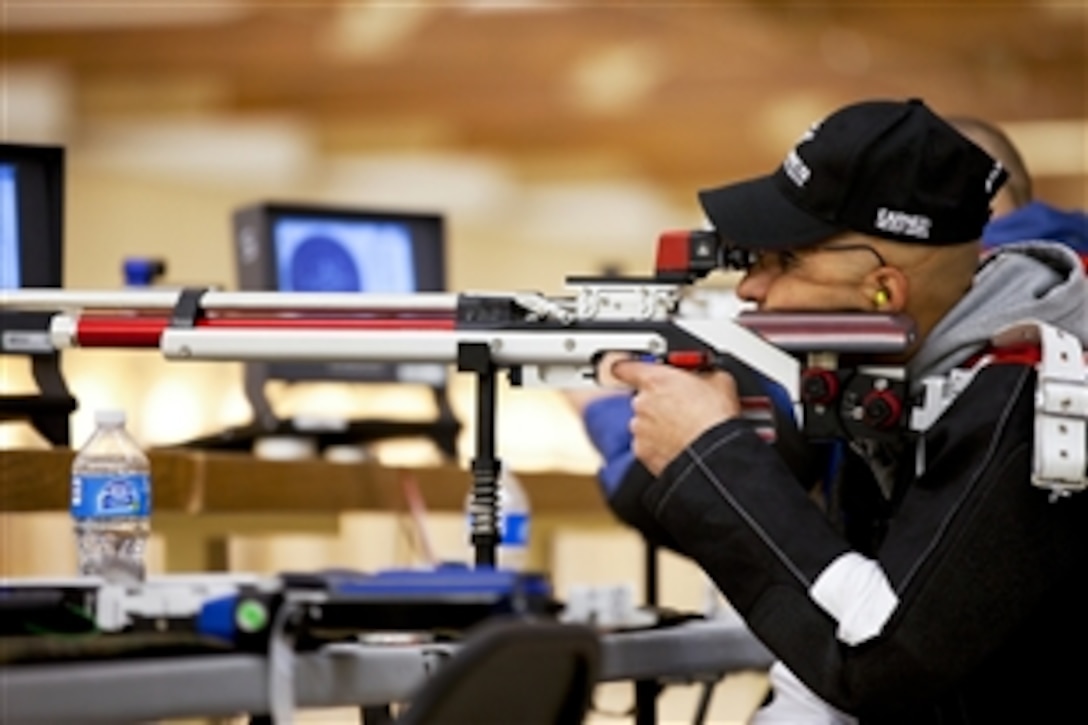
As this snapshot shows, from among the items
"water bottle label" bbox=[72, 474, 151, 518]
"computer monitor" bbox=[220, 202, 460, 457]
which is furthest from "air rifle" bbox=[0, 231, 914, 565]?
"computer monitor" bbox=[220, 202, 460, 457]

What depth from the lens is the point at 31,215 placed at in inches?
123

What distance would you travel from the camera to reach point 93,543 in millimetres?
2420

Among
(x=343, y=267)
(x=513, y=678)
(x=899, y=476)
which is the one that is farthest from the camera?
(x=343, y=267)

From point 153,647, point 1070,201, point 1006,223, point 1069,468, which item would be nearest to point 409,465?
point 1006,223

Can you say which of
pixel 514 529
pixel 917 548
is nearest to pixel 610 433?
pixel 514 529

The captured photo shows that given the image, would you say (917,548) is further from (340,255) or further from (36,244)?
(340,255)

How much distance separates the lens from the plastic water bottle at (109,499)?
226 cm

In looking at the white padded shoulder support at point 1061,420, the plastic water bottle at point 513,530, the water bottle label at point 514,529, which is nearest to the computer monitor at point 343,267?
the plastic water bottle at point 513,530

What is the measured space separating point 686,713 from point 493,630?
2944 millimetres

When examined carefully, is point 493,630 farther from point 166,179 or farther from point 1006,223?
point 166,179

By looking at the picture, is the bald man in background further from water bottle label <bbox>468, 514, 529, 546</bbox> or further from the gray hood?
water bottle label <bbox>468, 514, 529, 546</bbox>

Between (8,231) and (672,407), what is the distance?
52.3 inches

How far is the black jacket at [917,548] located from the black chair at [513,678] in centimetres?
51

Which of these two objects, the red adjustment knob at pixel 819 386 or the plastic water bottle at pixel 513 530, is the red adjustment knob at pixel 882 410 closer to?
the red adjustment knob at pixel 819 386
